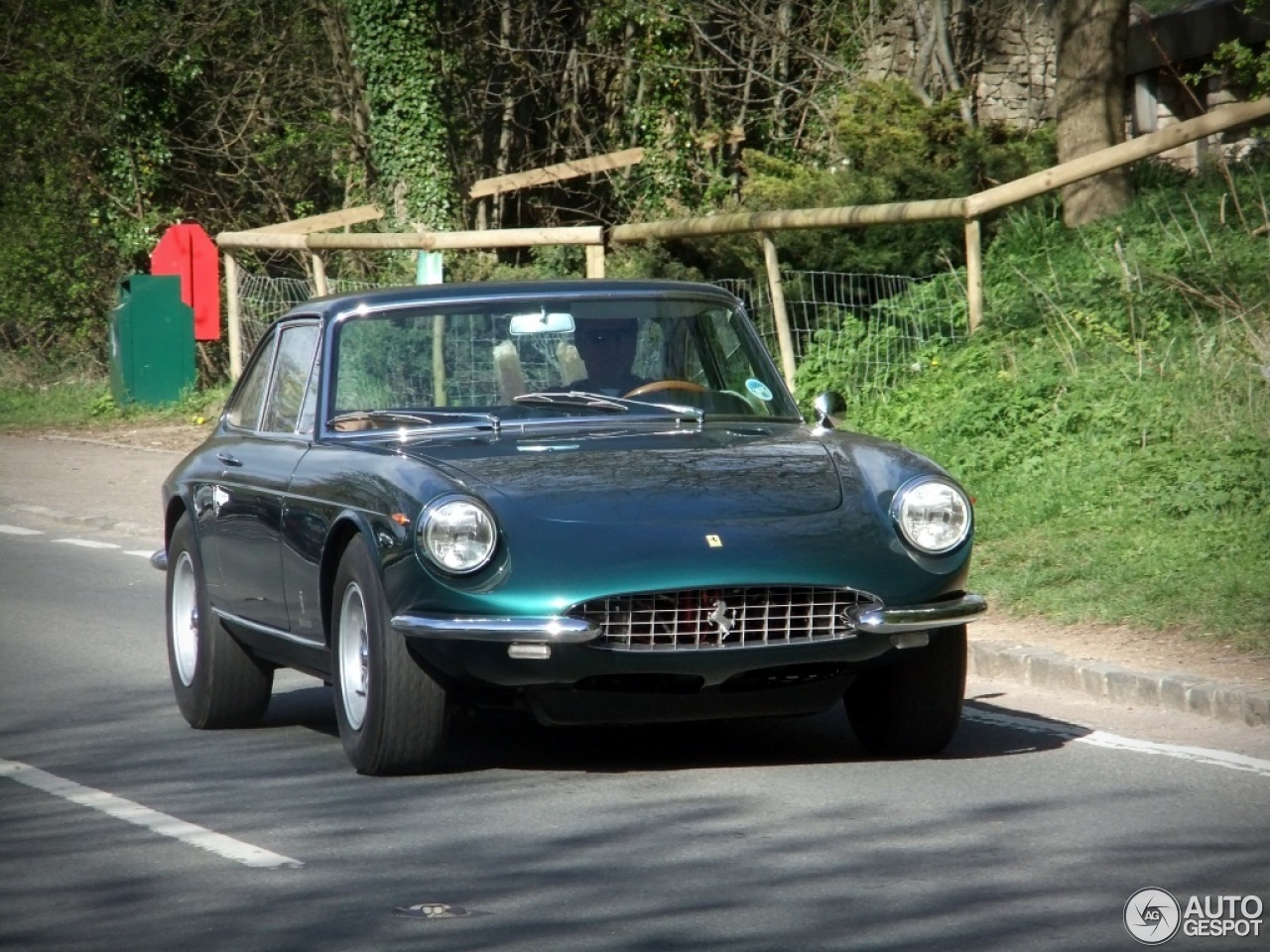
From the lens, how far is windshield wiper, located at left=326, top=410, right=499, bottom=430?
746 centimetres

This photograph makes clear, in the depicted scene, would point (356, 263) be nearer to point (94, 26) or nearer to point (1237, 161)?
point (94, 26)


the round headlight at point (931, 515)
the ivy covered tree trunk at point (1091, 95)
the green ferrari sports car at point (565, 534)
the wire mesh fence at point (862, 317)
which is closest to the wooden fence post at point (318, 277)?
the wire mesh fence at point (862, 317)

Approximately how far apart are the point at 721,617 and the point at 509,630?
25.4 inches

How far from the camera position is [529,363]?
25.1 ft

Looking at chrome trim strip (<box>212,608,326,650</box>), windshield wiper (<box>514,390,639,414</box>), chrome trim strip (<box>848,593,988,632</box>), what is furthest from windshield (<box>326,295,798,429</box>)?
chrome trim strip (<box>848,593,988,632</box>)

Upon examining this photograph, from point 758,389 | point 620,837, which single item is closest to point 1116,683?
point 758,389

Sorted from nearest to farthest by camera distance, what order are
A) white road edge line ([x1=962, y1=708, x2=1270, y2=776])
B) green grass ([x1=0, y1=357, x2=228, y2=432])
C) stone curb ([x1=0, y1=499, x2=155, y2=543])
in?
1. white road edge line ([x1=962, y1=708, x2=1270, y2=776])
2. stone curb ([x1=0, y1=499, x2=155, y2=543])
3. green grass ([x1=0, y1=357, x2=228, y2=432])

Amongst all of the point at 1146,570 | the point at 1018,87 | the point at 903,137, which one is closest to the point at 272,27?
the point at 1018,87

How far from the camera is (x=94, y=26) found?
28672 mm

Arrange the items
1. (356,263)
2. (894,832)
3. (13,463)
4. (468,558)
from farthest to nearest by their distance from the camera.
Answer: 1. (356,263)
2. (13,463)
3. (468,558)
4. (894,832)

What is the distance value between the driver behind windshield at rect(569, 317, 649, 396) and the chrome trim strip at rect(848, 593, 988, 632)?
1560 millimetres

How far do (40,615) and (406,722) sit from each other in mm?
5655

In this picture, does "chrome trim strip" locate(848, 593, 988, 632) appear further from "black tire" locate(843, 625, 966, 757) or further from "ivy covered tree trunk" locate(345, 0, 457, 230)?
"ivy covered tree trunk" locate(345, 0, 457, 230)

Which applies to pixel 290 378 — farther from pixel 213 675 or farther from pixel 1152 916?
pixel 1152 916
